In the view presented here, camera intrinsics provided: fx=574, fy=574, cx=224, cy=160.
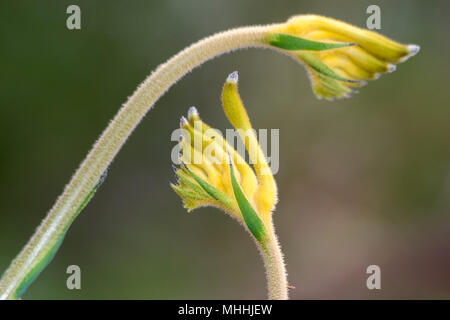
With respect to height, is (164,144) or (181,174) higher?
(164,144)

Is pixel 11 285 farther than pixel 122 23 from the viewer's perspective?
No

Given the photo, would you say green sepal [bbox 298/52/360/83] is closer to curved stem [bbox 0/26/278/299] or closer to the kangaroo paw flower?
the kangaroo paw flower

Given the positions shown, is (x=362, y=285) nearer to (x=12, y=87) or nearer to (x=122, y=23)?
(x=122, y=23)

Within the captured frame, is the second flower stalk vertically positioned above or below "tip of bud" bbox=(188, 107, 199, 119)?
below

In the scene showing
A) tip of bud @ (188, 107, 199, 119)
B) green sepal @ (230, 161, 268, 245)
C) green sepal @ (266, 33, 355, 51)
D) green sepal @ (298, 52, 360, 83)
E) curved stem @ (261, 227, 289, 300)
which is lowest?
curved stem @ (261, 227, 289, 300)

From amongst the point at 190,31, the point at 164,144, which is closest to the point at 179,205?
the point at 164,144

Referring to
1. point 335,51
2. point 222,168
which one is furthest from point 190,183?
point 335,51

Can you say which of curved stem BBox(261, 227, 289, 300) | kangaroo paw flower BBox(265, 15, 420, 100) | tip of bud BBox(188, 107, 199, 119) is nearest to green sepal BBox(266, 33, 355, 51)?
kangaroo paw flower BBox(265, 15, 420, 100)
